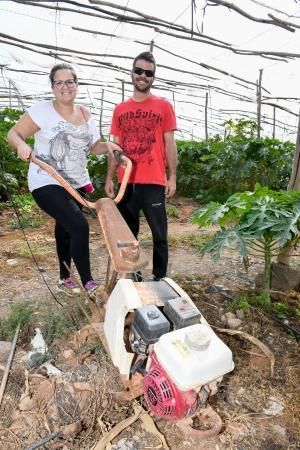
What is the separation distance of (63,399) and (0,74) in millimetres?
11165

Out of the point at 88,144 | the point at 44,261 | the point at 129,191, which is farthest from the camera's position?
the point at 44,261

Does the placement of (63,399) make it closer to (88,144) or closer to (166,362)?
(166,362)

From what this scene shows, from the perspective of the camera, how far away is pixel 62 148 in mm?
2369

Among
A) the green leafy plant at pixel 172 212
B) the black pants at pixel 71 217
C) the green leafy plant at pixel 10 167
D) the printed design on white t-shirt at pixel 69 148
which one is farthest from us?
the green leafy plant at pixel 172 212

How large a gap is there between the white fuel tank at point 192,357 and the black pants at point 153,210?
1377 mm

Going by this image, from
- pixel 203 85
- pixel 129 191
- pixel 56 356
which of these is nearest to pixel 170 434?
pixel 56 356

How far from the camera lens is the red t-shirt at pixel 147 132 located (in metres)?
2.64

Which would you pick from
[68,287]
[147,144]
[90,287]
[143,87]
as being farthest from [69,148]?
[68,287]

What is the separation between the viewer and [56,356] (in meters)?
2.07

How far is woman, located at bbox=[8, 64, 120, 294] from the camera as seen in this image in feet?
7.40

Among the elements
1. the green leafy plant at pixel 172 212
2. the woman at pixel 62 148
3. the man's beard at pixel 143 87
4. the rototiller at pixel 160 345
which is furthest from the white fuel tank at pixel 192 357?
the green leafy plant at pixel 172 212

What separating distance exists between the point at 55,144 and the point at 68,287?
1117mm

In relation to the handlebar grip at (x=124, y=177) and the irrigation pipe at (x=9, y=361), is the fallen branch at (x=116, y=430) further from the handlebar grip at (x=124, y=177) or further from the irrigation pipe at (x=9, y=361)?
the handlebar grip at (x=124, y=177)

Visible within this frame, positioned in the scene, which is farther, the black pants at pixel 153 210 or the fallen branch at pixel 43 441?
the black pants at pixel 153 210
